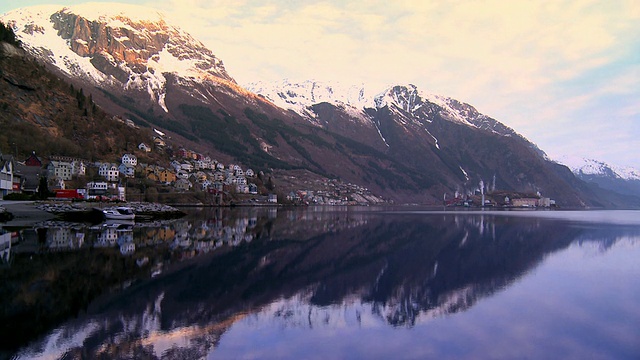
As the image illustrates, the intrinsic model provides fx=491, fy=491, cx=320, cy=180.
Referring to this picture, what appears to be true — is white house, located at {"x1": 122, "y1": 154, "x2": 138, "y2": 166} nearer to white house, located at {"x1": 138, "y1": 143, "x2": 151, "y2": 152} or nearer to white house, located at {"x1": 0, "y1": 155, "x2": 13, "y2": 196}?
white house, located at {"x1": 138, "y1": 143, "x2": 151, "y2": 152}

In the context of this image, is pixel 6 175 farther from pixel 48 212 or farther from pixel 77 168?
pixel 77 168

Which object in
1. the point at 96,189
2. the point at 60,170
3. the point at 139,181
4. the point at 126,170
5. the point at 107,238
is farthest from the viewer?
the point at 139,181

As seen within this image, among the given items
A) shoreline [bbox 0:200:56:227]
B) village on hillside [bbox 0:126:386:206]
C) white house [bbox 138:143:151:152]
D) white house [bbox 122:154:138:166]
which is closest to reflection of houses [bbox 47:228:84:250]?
shoreline [bbox 0:200:56:227]

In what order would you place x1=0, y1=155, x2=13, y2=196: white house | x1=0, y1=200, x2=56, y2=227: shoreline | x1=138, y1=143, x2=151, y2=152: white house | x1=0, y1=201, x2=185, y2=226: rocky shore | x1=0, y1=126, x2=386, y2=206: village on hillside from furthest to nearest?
1. x1=138, y1=143, x2=151, y2=152: white house
2. x1=0, y1=126, x2=386, y2=206: village on hillside
3. x1=0, y1=155, x2=13, y2=196: white house
4. x1=0, y1=200, x2=56, y2=227: shoreline
5. x1=0, y1=201, x2=185, y2=226: rocky shore

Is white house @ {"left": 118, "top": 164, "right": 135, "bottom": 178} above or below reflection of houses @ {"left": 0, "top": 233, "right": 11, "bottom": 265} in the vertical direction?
above

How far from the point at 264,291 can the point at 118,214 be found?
48.6 meters

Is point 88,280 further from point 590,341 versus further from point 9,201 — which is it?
point 9,201

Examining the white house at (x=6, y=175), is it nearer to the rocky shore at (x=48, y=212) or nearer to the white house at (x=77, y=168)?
the rocky shore at (x=48, y=212)

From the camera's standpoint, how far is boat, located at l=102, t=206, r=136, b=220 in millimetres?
65625

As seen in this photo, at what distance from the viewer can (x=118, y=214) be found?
66.2 m

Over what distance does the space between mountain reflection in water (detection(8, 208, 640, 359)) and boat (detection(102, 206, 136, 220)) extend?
18.9 m

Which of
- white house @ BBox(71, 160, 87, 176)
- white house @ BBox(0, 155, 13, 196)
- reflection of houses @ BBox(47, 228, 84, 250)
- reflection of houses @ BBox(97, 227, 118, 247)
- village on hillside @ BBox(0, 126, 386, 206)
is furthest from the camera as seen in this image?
white house @ BBox(71, 160, 87, 176)

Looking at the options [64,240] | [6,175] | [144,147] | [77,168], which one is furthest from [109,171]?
[64,240]

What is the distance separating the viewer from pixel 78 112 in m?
112
